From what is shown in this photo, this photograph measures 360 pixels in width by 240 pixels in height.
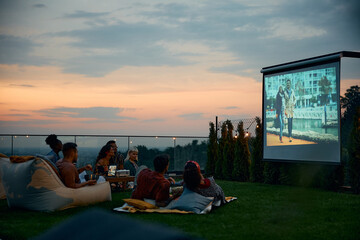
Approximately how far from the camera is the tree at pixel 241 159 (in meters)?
13.6

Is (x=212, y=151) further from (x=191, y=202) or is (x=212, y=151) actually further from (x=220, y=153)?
(x=191, y=202)

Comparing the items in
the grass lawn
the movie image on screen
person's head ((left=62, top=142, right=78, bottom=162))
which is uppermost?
the movie image on screen

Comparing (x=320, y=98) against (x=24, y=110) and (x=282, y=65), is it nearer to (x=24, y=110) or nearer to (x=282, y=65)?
(x=282, y=65)

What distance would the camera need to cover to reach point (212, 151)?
1520cm

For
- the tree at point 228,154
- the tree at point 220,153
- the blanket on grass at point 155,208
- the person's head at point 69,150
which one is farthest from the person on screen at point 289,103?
the person's head at point 69,150

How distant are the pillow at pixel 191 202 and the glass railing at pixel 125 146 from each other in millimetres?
7550

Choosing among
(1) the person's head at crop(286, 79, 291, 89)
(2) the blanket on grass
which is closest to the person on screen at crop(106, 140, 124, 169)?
(2) the blanket on grass

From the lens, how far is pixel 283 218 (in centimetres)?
130

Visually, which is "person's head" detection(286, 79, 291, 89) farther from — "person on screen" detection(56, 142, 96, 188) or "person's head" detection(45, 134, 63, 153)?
"person on screen" detection(56, 142, 96, 188)

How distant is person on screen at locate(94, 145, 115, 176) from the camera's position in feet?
31.8

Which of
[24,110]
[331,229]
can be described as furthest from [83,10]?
[331,229]

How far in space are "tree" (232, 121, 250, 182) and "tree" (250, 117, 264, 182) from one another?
1.74 feet

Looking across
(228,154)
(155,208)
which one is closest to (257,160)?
(228,154)

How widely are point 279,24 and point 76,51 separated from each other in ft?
24.7
